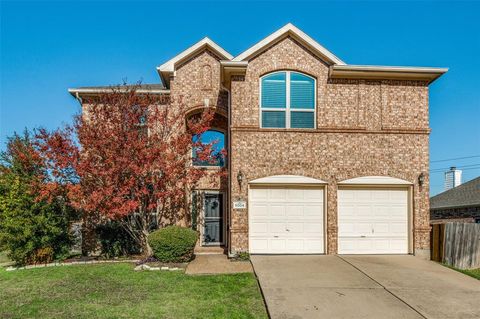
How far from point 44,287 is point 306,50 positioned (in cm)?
1053

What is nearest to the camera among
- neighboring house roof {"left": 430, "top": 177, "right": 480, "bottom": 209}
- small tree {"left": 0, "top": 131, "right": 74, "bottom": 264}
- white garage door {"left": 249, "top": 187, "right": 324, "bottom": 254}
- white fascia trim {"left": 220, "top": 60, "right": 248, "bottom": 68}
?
small tree {"left": 0, "top": 131, "right": 74, "bottom": 264}

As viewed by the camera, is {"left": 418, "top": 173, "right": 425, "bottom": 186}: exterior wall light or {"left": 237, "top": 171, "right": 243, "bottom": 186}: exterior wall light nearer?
{"left": 237, "top": 171, "right": 243, "bottom": 186}: exterior wall light

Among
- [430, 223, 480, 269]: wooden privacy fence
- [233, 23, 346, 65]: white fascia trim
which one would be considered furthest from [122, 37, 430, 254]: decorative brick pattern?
[430, 223, 480, 269]: wooden privacy fence

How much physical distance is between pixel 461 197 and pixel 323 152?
1424 cm

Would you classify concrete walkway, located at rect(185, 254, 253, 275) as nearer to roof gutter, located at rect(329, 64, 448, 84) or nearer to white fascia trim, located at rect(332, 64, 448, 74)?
roof gutter, located at rect(329, 64, 448, 84)

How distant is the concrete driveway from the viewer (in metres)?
7.18

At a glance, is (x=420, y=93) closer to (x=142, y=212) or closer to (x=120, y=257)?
A: (x=142, y=212)

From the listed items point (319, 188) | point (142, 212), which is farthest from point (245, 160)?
point (142, 212)

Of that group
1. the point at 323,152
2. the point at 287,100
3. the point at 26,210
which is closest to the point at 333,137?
the point at 323,152

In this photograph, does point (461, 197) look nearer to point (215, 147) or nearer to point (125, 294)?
point (215, 147)

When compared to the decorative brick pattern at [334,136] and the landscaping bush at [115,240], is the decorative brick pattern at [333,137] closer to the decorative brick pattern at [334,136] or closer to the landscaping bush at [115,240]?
the decorative brick pattern at [334,136]

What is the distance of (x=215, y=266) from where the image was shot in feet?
35.8

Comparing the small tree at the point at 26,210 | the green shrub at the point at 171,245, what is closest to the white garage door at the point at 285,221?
the green shrub at the point at 171,245

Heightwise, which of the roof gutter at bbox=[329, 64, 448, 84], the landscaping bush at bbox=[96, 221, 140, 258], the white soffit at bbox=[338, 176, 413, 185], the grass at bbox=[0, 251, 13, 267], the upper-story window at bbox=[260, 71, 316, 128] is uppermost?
the roof gutter at bbox=[329, 64, 448, 84]
